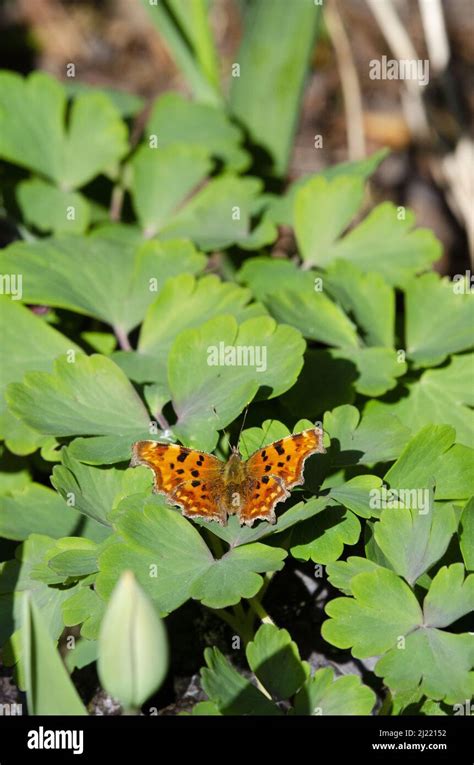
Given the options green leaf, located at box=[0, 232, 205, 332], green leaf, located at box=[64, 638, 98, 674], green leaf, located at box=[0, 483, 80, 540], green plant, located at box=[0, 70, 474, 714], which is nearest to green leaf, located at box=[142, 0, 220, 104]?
green plant, located at box=[0, 70, 474, 714]

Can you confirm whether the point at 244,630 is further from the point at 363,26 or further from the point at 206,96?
the point at 363,26

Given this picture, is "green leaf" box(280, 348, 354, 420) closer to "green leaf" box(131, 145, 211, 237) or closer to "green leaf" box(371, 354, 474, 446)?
"green leaf" box(371, 354, 474, 446)

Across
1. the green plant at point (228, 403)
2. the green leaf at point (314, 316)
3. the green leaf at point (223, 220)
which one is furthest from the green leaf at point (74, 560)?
the green leaf at point (223, 220)

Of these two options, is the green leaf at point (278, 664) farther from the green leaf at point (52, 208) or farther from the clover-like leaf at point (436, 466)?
the green leaf at point (52, 208)

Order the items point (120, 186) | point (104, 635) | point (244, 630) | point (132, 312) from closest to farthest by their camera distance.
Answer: point (104, 635) < point (244, 630) < point (132, 312) < point (120, 186)

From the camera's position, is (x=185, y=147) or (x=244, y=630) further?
(x=185, y=147)
